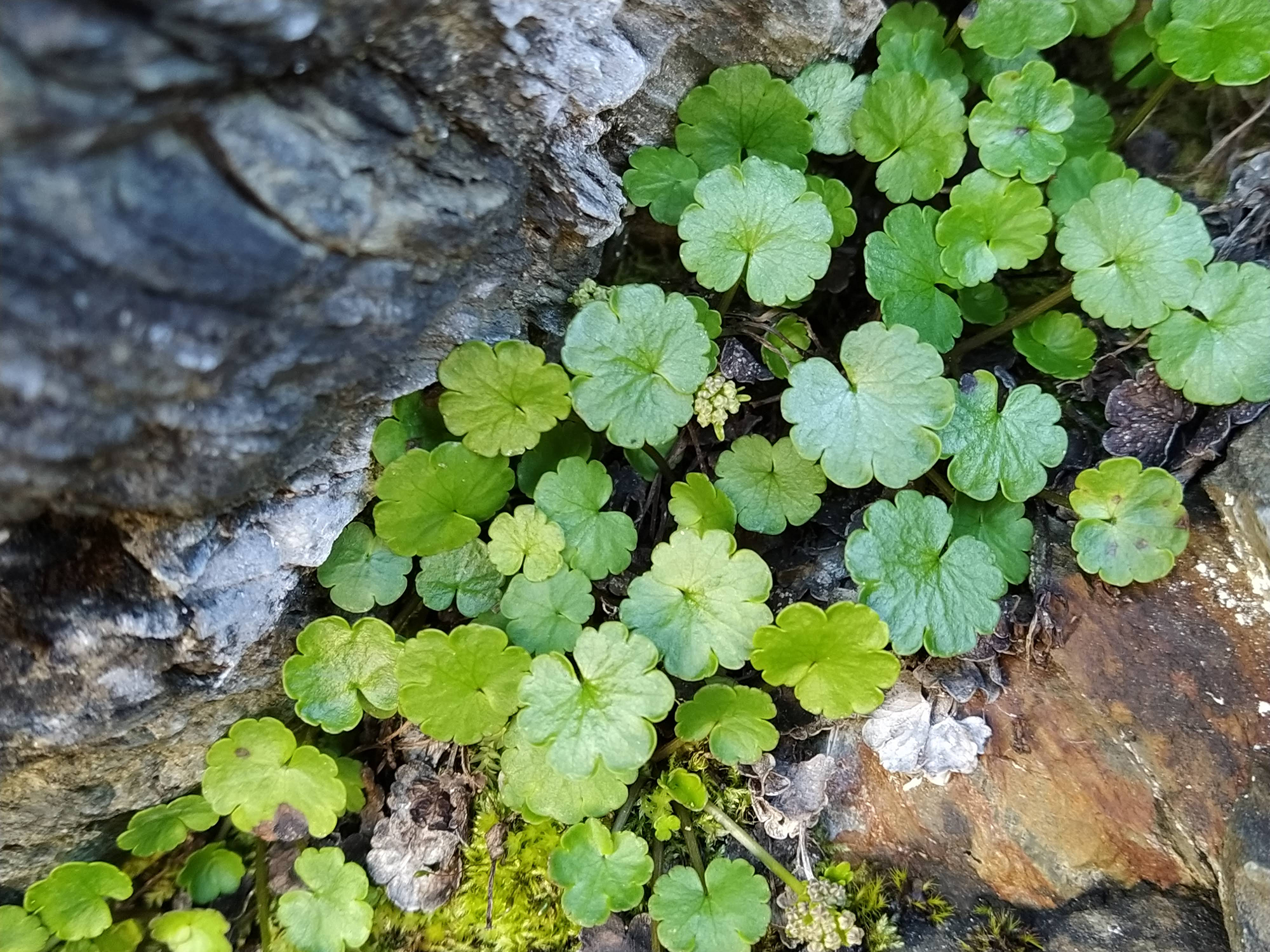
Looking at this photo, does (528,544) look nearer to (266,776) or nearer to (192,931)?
(266,776)

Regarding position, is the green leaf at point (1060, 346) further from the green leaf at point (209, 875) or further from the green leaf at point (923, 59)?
the green leaf at point (209, 875)

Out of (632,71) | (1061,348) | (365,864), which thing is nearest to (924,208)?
(1061,348)

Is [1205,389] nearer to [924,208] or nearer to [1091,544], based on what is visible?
[1091,544]

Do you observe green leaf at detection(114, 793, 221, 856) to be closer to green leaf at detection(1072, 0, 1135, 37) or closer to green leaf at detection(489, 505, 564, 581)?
green leaf at detection(489, 505, 564, 581)

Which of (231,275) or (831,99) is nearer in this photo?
(231,275)

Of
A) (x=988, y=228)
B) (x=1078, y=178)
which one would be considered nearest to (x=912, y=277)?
(x=988, y=228)

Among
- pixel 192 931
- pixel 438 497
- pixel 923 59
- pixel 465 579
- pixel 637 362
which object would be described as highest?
pixel 923 59

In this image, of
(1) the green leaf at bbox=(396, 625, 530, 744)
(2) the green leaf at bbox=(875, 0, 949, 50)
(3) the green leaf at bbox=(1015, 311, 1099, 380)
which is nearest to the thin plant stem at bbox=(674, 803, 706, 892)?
(1) the green leaf at bbox=(396, 625, 530, 744)
